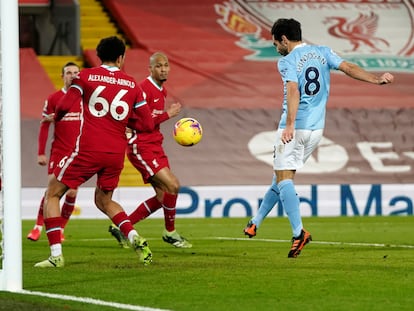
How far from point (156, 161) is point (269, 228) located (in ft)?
12.5

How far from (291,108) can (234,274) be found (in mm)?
1877

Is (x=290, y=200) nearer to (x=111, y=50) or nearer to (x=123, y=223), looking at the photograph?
(x=123, y=223)

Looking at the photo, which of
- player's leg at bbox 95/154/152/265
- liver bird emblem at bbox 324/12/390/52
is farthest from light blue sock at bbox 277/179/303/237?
liver bird emblem at bbox 324/12/390/52

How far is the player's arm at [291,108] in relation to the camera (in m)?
9.81

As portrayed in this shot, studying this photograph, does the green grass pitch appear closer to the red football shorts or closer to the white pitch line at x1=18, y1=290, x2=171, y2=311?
the white pitch line at x1=18, y1=290, x2=171, y2=311

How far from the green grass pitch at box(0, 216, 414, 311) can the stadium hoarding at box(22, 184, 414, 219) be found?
15.4ft

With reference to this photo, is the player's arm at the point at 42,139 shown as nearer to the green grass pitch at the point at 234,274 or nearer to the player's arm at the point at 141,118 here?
the green grass pitch at the point at 234,274

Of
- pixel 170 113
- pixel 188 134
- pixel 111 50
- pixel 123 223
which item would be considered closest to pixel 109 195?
pixel 123 223

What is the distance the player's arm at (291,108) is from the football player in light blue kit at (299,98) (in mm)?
15

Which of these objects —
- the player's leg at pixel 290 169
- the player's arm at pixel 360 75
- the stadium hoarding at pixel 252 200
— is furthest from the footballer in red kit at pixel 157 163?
the stadium hoarding at pixel 252 200

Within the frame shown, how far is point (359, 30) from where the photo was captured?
25.1 m

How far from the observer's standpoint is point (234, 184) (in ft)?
65.3

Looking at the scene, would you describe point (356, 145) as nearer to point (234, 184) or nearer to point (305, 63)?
point (234, 184)

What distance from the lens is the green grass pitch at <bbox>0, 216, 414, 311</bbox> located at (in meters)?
6.99
